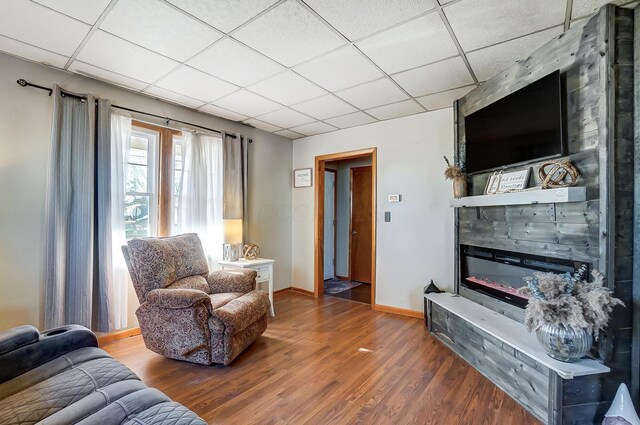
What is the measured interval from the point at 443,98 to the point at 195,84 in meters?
2.59

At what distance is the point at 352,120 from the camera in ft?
13.1

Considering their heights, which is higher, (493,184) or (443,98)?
(443,98)

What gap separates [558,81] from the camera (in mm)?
2027

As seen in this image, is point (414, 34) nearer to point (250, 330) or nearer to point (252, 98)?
point (252, 98)

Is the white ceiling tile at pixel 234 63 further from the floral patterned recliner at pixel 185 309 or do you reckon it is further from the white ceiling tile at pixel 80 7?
the floral patterned recliner at pixel 185 309

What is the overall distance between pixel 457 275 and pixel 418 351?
3.05 feet

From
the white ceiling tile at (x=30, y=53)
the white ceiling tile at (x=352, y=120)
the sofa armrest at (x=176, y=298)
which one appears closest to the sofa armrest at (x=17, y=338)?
the sofa armrest at (x=176, y=298)

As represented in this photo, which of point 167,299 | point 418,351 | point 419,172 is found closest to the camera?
point 167,299

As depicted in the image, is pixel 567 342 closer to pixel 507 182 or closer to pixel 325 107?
pixel 507 182

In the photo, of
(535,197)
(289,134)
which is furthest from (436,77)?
(289,134)

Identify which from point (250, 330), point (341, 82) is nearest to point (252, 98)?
point (341, 82)

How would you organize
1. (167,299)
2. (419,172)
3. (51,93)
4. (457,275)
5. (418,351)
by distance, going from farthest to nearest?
(419,172) → (457,275) → (418,351) → (51,93) → (167,299)

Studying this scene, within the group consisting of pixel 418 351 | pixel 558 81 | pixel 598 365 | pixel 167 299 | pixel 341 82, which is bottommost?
pixel 418 351

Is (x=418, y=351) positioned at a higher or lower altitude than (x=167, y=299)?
lower
